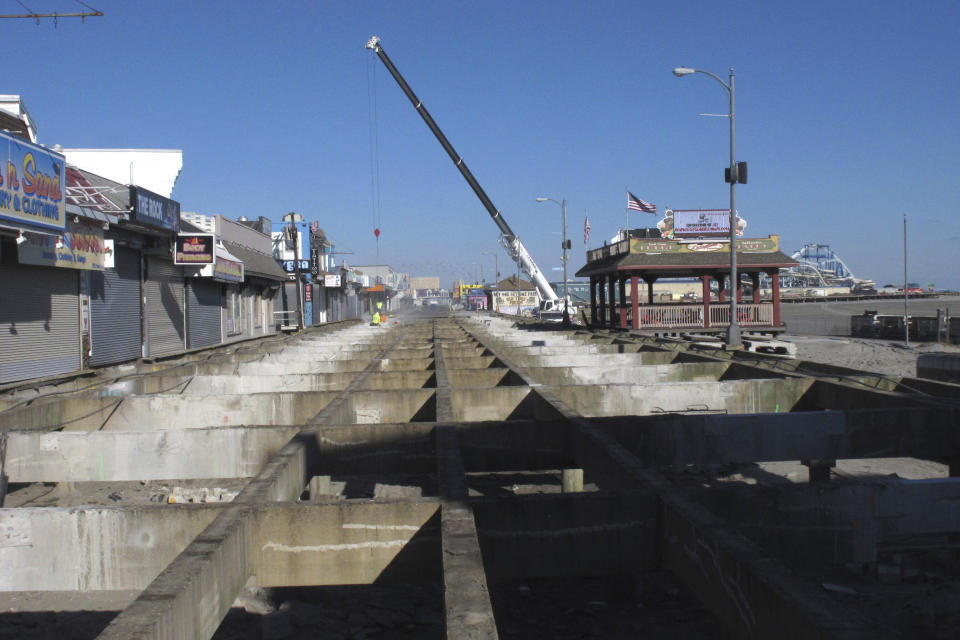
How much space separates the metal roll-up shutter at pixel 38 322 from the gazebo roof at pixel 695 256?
21.2 m

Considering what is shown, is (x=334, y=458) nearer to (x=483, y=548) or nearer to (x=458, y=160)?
(x=483, y=548)

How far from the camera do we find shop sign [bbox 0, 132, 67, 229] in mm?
15242

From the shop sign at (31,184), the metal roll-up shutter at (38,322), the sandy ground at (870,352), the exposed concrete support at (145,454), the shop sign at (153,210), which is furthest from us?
the sandy ground at (870,352)

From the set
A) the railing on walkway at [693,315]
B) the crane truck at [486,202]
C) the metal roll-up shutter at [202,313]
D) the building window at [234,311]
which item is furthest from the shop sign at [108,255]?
the crane truck at [486,202]

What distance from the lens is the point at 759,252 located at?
1303 inches

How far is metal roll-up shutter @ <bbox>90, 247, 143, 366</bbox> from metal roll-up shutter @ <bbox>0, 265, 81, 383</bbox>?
3.39 feet

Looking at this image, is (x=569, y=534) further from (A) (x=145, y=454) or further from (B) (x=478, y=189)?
(B) (x=478, y=189)

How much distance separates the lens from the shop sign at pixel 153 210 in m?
22.9

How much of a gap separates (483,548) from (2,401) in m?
9.47

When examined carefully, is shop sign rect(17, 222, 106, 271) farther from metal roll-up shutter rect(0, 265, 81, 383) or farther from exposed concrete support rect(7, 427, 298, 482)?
exposed concrete support rect(7, 427, 298, 482)

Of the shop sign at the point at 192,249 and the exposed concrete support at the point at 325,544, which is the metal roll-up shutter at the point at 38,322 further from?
the exposed concrete support at the point at 325,544

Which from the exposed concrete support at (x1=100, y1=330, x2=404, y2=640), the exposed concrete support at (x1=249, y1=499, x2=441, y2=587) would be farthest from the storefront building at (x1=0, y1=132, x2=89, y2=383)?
the exposed concrete support at (x1=249, y1=499, x2=441, y2=587)

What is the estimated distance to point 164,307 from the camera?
93.2ft

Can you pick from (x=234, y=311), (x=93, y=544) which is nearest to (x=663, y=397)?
(x=93, y=544)
